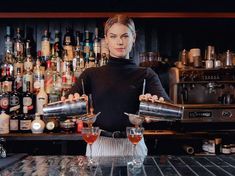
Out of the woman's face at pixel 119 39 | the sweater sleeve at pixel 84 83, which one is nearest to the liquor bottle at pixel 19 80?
the sweater sleeve at pixel 84 83

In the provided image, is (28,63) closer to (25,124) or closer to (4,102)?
(4,102)

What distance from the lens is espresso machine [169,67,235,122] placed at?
320cm

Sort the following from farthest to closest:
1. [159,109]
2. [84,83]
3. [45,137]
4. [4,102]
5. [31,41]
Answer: [31,41] → [4,102] → [45,137] → [84,83] → [159,109]

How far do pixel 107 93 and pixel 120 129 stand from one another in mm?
216

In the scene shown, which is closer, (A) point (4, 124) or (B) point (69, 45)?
(A) point (4, 124)

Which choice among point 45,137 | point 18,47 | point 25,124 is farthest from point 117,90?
point 18,47

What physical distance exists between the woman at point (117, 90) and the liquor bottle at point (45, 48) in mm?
1313

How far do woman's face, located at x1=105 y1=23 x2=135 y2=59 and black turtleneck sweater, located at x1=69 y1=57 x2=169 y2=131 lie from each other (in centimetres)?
7

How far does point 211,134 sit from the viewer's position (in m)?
3.16

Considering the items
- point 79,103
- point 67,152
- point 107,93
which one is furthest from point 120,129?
point 67,152

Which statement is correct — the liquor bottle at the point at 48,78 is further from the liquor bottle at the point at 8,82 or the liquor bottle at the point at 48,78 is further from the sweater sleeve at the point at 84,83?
the sweater sleeve at the point at 84,83

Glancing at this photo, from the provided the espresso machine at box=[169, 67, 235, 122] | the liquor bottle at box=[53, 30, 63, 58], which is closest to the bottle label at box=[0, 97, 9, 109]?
the liquor bottle at box=[53, 30, 63, 58]

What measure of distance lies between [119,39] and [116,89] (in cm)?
28

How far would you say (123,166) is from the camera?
1.67 metres
